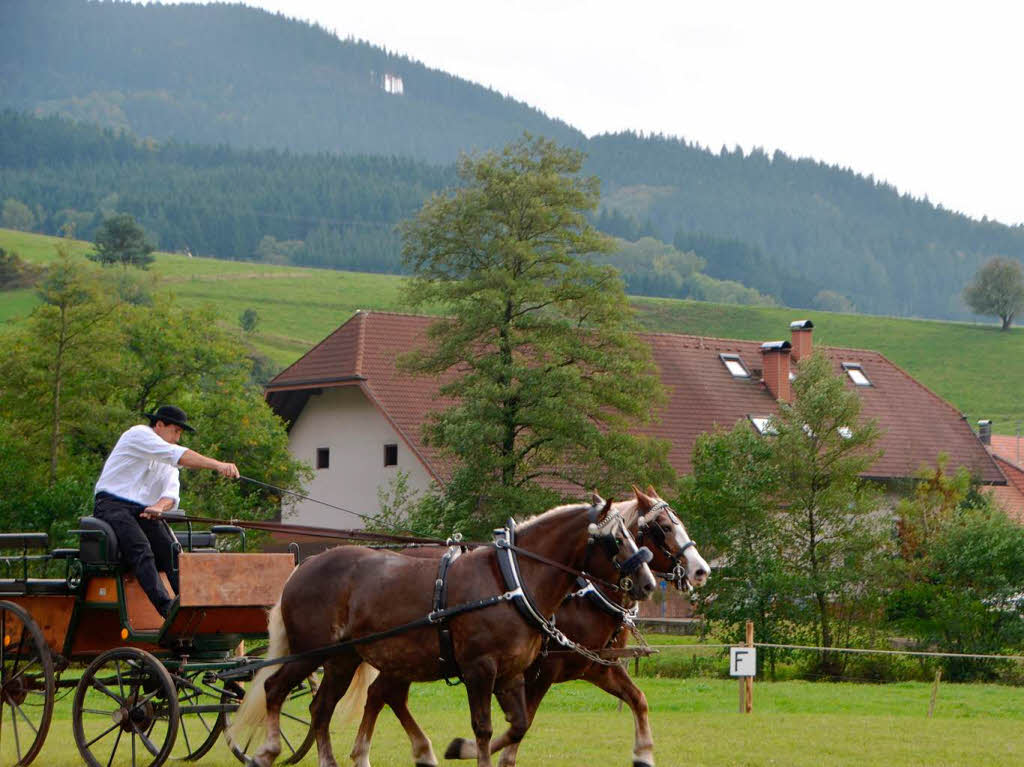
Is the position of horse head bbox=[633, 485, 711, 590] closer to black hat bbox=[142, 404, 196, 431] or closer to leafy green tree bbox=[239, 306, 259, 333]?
black hat bbox=[142, 404, 196, 431]

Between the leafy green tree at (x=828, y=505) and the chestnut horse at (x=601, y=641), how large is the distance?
14.9 metres

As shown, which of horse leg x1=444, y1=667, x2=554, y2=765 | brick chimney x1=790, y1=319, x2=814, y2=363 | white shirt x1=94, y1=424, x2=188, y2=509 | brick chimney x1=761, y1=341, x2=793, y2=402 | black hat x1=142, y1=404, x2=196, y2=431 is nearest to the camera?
horse leg x1=444, y1=667, x2=554, y2=765

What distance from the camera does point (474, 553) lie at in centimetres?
922

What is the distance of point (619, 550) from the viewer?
928 centimetres

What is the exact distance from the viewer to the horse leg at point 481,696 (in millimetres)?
8523

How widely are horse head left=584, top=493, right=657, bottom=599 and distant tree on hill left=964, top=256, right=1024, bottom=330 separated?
327 feet

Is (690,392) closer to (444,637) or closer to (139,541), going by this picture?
(139,541)

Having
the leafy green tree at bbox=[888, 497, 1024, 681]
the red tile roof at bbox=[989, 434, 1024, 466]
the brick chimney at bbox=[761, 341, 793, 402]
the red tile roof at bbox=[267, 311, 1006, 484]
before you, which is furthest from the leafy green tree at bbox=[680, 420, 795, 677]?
the red tile roof at bbox=[989, 434, 1024, 466]

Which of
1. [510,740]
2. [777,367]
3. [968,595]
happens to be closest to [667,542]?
[510,740]

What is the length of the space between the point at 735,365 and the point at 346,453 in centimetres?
1396

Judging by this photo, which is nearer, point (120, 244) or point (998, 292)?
point (120, 244)

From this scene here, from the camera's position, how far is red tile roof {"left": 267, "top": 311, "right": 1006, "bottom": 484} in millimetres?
36062

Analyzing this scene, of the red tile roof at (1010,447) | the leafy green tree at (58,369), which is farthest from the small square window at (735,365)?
the red tile roof at (1010,447)

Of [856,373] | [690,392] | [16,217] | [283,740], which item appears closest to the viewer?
[283,740]
